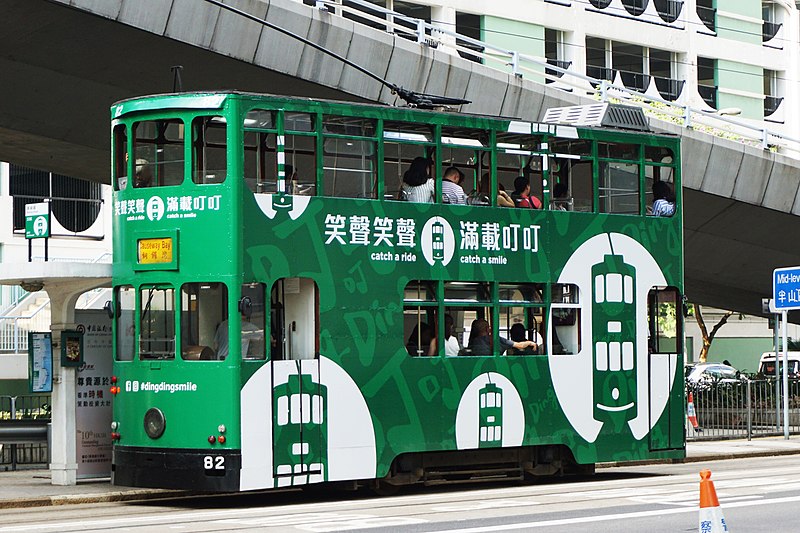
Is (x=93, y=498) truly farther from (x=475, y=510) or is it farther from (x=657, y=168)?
(x=657, y=168)

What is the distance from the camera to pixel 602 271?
62.7ft

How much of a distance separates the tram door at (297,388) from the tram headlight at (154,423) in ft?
4.21

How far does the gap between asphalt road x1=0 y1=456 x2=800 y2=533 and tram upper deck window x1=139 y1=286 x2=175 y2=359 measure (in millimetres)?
1826

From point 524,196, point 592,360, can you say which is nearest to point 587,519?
point 592,360

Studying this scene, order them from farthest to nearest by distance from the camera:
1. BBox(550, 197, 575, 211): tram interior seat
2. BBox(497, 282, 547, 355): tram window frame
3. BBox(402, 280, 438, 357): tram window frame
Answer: BBox(550, 197, 575, 211): tram interior seat, BBox(497, 282, 547, 355): tram window frame, BBox(402, 280, 438, 357): tram window frame

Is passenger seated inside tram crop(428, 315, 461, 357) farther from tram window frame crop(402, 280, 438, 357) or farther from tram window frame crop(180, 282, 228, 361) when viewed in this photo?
tram window frame crop(180, 282, 228, 361)

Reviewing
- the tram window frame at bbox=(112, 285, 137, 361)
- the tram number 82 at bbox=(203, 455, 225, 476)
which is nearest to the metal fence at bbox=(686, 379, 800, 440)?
the tram number 82 at bbox=(203, 455, 225, 476)

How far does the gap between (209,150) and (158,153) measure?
2.37 ft

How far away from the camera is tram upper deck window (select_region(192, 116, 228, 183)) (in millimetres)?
15930

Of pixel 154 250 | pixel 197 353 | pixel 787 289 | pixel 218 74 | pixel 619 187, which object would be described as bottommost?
pixel 197 353

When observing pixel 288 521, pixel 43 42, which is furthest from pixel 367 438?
pixel 43 42

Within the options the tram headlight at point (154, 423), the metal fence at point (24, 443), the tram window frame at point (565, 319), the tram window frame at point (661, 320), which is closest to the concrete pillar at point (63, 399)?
the metal fence at point (24, 443)

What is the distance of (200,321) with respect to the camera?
52.2ft

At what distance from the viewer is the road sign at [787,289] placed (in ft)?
90.0
